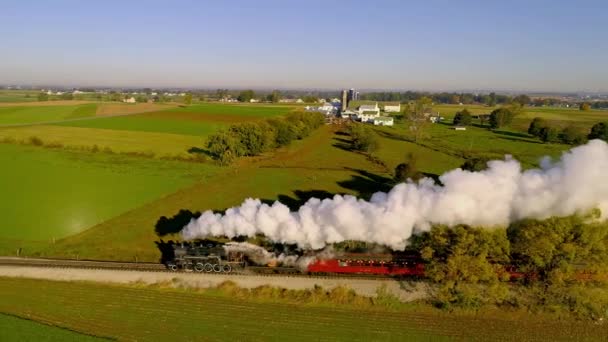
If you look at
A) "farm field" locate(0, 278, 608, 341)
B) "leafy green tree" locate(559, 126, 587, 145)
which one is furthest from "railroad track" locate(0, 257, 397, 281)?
"leafy green tree" locate(559, 126, 587, 145)

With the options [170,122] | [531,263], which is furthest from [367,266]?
[170,122]

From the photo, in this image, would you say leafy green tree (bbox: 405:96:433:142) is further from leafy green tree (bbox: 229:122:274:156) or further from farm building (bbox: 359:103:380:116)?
farm building (bbox: 359:103:380:116)

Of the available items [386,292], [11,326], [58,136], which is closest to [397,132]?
[58,136]

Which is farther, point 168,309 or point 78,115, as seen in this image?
point 78,115

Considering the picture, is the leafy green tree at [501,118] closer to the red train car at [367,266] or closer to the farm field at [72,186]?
the farm field at [72,186]

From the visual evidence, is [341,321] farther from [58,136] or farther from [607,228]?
[58,136]
